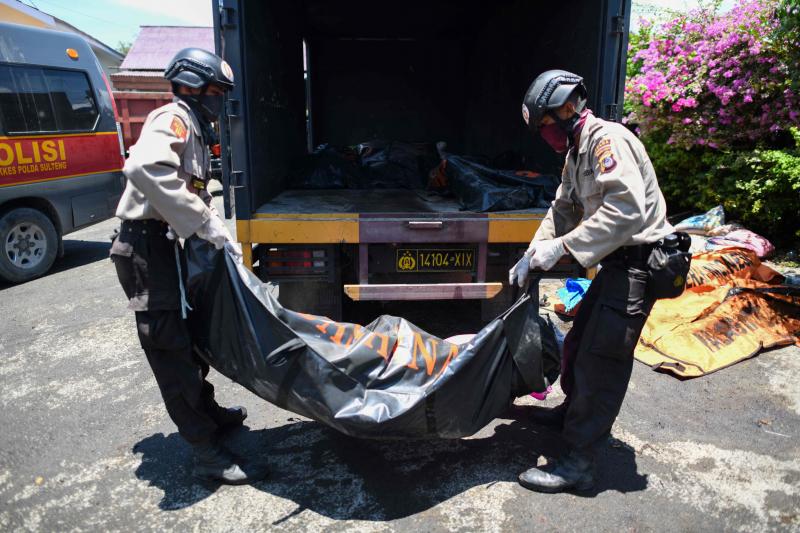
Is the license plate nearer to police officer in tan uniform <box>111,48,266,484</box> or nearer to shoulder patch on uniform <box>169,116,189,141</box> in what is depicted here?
Result: police officer in tan uniform <box>111,48,266,484</box>

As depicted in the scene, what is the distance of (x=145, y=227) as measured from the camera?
8.06 feet

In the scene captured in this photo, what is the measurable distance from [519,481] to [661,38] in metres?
7.02

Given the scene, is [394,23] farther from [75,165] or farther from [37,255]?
[37,255]

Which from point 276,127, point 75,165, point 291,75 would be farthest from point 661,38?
Answer: point 75,165

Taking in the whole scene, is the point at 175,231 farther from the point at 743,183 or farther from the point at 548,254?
the point at 743,183

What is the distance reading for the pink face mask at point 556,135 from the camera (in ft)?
8.65

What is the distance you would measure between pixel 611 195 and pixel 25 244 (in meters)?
6.28

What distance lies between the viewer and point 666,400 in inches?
139

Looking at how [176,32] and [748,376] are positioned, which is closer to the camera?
[748,376]

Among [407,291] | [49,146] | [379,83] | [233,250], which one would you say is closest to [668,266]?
[407,291]

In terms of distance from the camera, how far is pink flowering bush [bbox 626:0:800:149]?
623 centimetres

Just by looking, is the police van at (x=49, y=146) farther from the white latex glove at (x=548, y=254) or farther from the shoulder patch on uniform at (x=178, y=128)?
the white latex glove at (x=548, y=254)

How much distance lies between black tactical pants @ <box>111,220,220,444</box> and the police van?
442 centimetres

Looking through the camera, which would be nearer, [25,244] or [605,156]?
[605,156]
